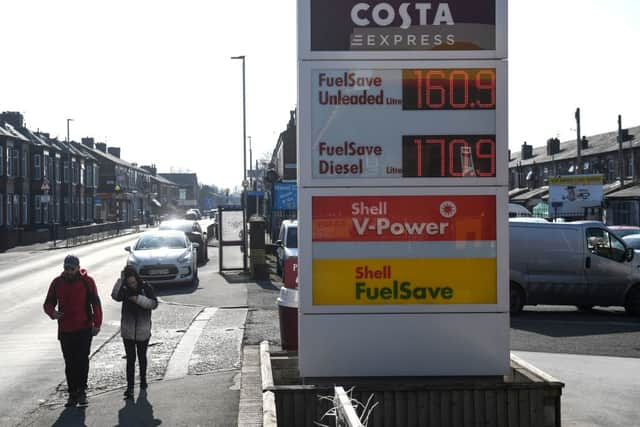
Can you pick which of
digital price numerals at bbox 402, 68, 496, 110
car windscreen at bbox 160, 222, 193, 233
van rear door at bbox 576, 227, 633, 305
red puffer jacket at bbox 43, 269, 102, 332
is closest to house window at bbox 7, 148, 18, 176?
car windscreen at bbox 160, 222, 193, 233

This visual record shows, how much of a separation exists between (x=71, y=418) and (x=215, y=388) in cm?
181

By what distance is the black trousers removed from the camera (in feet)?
28.2

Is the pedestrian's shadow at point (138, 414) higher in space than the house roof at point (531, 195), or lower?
lower

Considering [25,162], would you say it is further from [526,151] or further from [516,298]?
[526,151]

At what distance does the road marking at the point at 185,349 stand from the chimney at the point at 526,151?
244 feet

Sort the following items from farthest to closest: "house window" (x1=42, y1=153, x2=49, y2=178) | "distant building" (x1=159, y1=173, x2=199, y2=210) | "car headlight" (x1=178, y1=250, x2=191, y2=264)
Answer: "distant building" (x1=159, y1=173, x2=199, y2=210), "house window" (x1=42, y1=153, x2=49, y2=178), "car headlight" (x1=178, y1=250, x2=191, y2=264)

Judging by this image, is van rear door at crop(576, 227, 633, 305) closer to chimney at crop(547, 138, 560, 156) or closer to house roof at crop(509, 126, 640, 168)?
house roof at crop(509, 126, 640, 168)

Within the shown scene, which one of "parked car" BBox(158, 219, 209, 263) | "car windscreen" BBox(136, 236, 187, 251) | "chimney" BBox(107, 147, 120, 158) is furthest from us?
"chimney" BBox(107, 147, 120, 158)

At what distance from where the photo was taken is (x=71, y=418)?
7.88m

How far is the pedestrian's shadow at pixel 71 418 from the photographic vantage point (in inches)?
301

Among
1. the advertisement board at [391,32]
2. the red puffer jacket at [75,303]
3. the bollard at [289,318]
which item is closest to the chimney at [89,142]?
the bollard at [289,318]

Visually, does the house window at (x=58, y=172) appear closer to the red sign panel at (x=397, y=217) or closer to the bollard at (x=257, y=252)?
A: the bollard at (x=257, y=252)

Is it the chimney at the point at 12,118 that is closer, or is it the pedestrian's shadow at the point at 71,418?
the pedestrian's shadow at the point at 71,418

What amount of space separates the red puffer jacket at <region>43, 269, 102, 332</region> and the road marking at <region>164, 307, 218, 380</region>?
1.58 m
